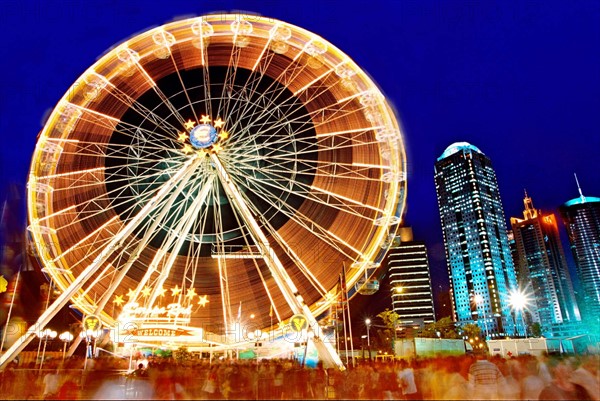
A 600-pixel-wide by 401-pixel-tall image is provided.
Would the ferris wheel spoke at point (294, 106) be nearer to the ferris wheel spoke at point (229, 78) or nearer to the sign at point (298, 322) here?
the ferris wheel spoke at point (229, 78)

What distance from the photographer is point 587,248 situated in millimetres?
150250

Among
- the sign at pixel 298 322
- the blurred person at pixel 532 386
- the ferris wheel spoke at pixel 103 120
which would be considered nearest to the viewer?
the blurred person at pixel 532 386

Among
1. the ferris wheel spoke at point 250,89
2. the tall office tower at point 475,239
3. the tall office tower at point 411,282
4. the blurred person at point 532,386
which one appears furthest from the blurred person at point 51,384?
the tall office tower at point 475,239

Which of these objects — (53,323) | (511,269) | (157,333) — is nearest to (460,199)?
(511,269)

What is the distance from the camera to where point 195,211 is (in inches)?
765

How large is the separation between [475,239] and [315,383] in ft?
462

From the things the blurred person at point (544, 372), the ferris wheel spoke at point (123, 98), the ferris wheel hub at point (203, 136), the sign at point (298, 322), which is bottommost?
the blurred person at point (544, 372)

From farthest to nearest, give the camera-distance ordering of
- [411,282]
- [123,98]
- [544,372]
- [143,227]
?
[411,282], [143,227], [123,98], [544,372]

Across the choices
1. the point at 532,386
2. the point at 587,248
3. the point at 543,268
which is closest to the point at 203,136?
the point at 532,386

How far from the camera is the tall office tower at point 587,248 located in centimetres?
14900

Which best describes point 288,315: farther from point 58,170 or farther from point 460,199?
point 460,199

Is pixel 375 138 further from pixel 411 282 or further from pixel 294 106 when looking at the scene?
pixel 411 282

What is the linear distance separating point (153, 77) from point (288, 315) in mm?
12671

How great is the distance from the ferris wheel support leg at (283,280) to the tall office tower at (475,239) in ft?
372
